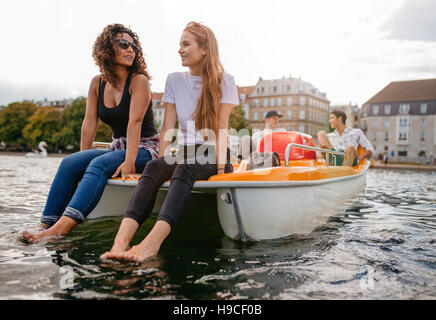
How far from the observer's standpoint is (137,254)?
2.50 m

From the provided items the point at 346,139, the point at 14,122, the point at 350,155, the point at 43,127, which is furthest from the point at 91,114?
the point at 14,122

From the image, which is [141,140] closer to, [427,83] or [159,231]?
[159,231]

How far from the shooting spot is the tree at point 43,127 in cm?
6062

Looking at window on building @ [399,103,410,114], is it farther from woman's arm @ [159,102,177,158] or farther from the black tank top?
woman's arm @ [159,102,177,158]

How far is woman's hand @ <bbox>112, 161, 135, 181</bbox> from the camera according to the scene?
3.22 m

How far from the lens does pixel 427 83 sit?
57625mm

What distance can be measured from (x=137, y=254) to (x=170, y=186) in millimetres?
542

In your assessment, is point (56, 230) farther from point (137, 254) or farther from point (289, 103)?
point (289, 103)

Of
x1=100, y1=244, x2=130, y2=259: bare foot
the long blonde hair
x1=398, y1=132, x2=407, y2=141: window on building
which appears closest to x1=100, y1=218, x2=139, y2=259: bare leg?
x1=100, y1=244, x2=130, y2=259: bare foot

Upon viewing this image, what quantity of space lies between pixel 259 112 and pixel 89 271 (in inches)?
2708

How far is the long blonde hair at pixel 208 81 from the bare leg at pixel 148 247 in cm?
91

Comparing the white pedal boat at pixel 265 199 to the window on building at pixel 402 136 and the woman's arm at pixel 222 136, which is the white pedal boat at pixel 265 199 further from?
the window on building at pixel 402 136

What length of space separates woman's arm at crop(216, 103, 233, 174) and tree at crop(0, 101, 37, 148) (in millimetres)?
69003
